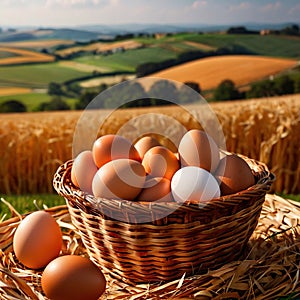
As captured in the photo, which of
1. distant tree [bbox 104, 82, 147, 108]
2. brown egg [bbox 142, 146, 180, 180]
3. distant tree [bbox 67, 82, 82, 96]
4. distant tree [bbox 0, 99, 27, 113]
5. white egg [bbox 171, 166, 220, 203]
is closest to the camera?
white egg [bbox 171, 166, 220, 203]

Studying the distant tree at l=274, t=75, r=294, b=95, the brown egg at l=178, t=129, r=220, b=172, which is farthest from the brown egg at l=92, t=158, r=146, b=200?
the distant tree at l=274, t=75, r=294, b=95

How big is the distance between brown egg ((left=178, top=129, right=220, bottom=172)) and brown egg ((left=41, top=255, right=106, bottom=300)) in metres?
0.52

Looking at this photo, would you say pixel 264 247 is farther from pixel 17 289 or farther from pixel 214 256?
pixel 17 289

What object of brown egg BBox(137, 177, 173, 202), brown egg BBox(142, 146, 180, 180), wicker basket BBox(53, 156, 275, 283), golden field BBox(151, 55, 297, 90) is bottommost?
golden field BBox(151, 55, 297, 90)

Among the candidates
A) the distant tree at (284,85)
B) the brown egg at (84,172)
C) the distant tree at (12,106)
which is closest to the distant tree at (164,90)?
the brown egg at (84,172)

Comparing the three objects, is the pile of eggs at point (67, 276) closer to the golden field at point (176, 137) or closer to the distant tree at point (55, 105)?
the golden field at point (176, 137)

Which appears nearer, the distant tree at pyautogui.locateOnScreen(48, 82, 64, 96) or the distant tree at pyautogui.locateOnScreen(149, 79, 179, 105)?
the distant tree at pyautogui.locateOnScreen(149, 79, 179, 105)

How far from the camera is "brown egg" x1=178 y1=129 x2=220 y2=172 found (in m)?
1.78

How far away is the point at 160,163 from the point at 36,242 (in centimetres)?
57

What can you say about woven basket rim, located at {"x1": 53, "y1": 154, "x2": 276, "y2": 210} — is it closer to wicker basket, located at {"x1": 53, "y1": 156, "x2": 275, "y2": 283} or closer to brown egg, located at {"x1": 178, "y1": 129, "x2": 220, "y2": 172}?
wicker basket, located at {"x1": 53, "y1": 156, "x2": 275, "y2": 283}

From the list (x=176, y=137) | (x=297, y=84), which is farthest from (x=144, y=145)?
(x=297, y=84)

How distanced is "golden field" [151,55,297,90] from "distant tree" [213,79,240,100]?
0.22m

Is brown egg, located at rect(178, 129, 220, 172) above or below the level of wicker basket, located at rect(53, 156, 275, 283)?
above

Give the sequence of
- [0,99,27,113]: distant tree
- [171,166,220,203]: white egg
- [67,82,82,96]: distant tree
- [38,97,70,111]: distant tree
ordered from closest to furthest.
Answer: [171,166,220,203]: white egg → [0,99,27,113]: distant tree → [38,97,70,111]: distant tree → [67,82,82,96]: distant tree
